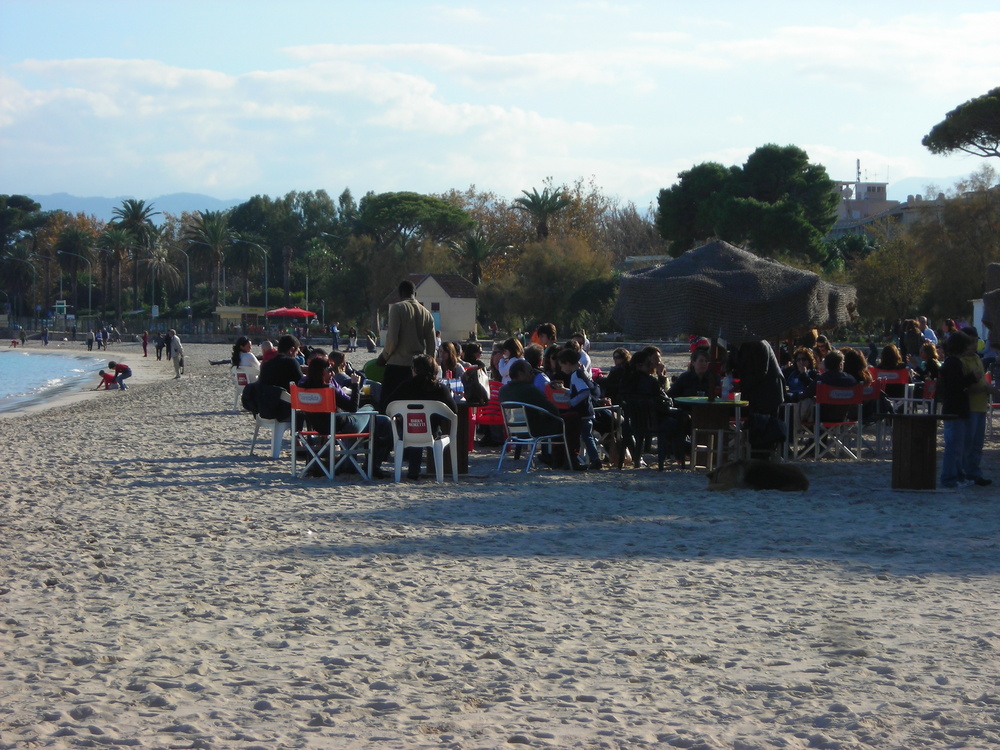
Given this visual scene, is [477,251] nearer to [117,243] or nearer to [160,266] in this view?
[117,243]

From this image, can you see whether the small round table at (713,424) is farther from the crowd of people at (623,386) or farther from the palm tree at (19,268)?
the palm tree at (19,268)

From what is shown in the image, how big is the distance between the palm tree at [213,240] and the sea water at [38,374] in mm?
22973

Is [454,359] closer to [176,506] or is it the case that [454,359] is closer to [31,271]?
[176,506]

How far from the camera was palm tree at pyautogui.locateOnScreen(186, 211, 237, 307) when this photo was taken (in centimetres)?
9756

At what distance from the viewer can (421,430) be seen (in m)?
9.46

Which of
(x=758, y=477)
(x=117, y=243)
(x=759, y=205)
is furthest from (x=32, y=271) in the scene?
(x=758, y=477)

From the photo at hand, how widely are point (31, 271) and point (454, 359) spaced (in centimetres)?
11143

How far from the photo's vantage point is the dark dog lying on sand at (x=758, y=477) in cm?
911

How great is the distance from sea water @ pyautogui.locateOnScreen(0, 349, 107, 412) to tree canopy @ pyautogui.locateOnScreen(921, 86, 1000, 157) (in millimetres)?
29634

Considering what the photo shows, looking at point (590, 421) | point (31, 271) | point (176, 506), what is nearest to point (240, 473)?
point (176, 506)

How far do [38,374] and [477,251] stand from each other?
36472mm

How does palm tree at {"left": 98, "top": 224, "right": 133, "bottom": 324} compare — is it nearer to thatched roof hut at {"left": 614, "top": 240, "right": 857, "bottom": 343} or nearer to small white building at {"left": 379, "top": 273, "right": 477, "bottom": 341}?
small white building at {"left": 379, "top": 273, "right": 477, "bottom": 341}

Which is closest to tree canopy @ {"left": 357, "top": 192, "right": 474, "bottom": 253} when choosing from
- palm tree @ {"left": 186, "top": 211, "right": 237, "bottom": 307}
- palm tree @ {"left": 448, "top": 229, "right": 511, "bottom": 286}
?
palm tree @ {"left": 448, "top": 229, "right": 511, "bottom": 286}

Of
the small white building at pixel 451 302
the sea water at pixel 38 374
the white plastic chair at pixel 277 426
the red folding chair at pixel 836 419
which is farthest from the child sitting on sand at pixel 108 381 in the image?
the small white building at pixel 451 302
